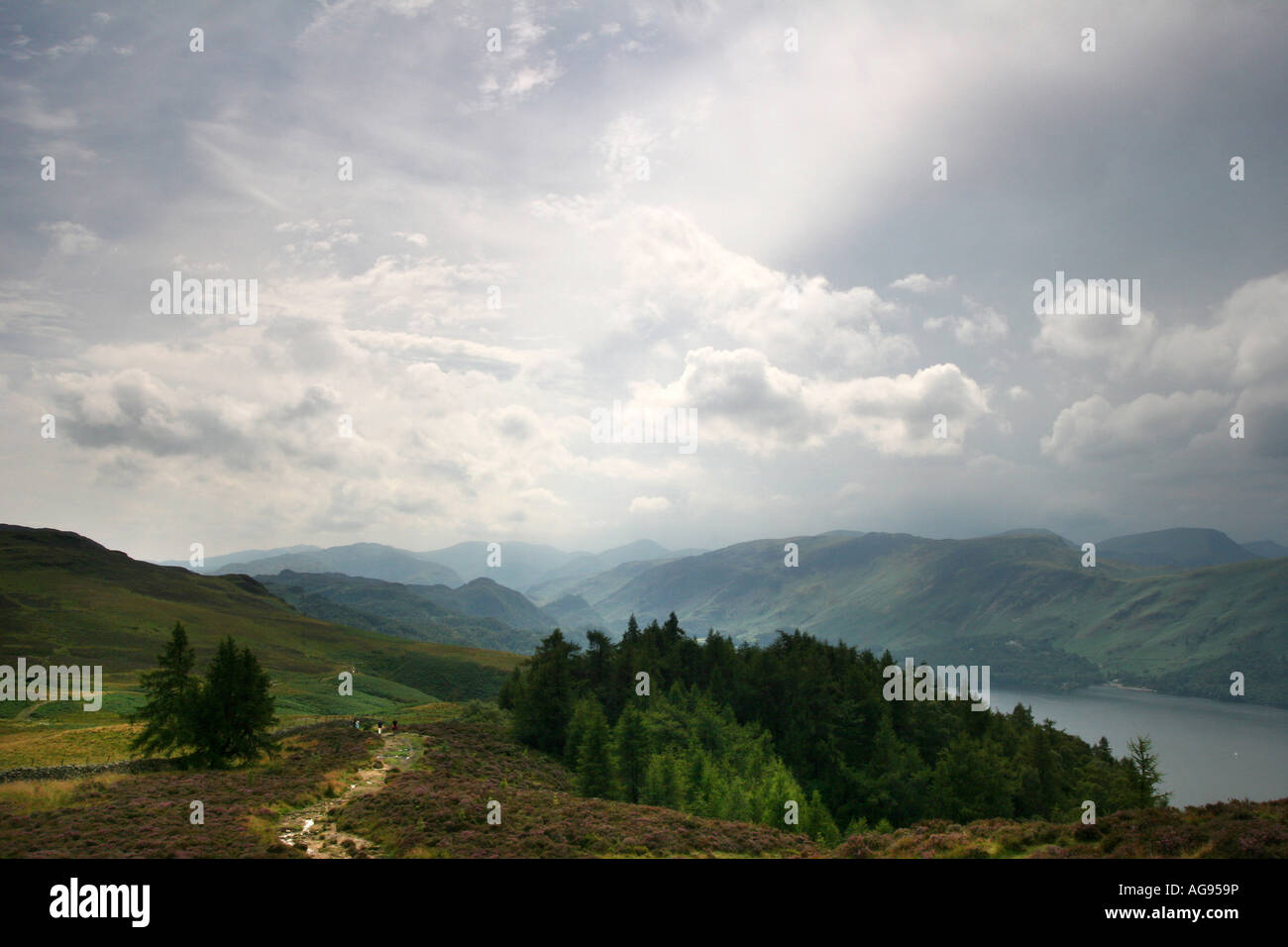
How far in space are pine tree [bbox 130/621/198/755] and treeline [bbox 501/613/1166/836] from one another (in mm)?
31814

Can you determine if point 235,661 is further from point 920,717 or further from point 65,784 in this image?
point 920,717

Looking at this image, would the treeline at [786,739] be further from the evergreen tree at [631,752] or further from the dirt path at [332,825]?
the dirt path at [332,825]

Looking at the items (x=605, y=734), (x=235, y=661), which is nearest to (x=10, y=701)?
(x=235, y=661)

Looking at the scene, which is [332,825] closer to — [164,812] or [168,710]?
[164,812]

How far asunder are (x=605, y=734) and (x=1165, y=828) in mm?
41773

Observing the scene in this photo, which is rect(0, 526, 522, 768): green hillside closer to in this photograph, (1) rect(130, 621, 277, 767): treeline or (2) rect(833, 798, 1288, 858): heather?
(1) rect(130, 621, 277, 767): treeline

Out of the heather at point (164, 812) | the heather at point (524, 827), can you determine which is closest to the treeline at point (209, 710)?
the heather at point (164, 812)

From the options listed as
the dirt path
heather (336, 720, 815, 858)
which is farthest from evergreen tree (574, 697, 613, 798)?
the dirt path

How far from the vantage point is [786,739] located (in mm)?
77750

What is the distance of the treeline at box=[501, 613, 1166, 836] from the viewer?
54469 millimetres

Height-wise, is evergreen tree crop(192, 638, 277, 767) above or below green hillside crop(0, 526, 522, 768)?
above

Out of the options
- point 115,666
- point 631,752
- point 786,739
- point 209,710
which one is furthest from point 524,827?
point 115,666

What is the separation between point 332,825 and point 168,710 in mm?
23664
